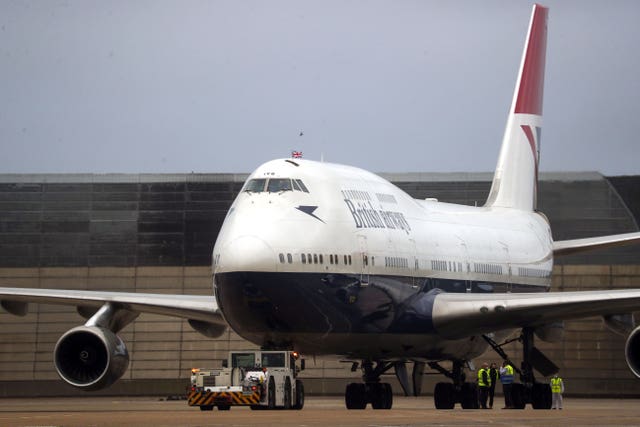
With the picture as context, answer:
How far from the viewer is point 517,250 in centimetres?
3616

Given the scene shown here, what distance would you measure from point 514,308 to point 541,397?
11.0ft

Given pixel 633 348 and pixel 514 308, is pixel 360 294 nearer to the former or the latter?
pixel 514 308

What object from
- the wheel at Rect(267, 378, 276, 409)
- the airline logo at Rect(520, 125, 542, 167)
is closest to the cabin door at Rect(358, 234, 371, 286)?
the wheel at Rect(267, 378, 276, 409)

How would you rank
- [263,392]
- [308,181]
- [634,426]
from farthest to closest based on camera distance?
[308,181]
[263,392]
[634,426]

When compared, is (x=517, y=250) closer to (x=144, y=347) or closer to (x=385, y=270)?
(x=385, y=270)

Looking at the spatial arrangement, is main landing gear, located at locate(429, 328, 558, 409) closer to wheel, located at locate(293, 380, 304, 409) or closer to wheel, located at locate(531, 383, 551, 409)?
wheel, located at locate(531, 383, 551, 409)

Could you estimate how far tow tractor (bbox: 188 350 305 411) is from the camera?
24.4 metres

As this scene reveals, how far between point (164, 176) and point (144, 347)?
6.45m

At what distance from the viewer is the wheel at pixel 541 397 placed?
31.8 m

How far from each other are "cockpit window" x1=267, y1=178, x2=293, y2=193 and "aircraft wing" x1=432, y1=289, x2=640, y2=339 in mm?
5410

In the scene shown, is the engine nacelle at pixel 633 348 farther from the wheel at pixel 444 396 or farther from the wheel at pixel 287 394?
the wheel at pixel 287 394

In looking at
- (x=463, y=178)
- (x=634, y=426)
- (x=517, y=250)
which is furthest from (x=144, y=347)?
(x=634, y=426)

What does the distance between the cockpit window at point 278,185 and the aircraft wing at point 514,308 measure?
541 cm

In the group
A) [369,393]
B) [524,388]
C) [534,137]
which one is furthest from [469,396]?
[534,137]
